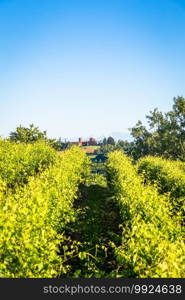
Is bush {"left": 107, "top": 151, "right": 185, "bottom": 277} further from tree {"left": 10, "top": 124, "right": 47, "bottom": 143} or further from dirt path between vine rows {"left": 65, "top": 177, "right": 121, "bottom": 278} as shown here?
tree {"left": 10, "top": 124, "right": 47, "bottom": 143}

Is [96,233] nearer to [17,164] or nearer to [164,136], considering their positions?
[17,164]

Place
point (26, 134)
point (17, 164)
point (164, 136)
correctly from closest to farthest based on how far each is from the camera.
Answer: point (17, 164) → point (26, 134) → point (164, 136)

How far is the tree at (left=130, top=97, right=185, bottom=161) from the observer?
4512 cm

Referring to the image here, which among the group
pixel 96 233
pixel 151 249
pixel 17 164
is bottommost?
pixel 96 233

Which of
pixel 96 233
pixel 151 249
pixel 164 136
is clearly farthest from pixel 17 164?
pixel 164 136

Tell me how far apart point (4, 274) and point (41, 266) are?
1.74 feet

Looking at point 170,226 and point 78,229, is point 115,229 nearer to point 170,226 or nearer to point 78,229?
point 78,229

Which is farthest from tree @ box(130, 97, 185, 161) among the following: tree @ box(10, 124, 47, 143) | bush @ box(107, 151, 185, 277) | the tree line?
bush @ box(107, 151, 185, 277)

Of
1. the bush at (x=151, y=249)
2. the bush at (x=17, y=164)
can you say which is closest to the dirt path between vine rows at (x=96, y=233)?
the bush at (x=151, y=249)

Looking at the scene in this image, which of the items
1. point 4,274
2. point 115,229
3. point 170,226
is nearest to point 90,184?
point 115,229

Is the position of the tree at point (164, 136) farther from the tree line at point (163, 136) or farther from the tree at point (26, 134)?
the tree at point (26, 134)

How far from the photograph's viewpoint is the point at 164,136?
1933 inches

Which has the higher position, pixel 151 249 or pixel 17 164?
pixel 17 164

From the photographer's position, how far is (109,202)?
16281mm
